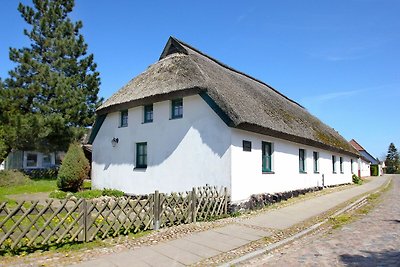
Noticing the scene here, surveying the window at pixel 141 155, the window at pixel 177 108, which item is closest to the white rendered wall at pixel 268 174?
the window at pixel 177 108

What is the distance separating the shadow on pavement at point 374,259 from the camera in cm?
612

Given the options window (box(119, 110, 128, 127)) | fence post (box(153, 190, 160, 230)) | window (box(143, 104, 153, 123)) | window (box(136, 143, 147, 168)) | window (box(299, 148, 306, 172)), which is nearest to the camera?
fence post (box(153, 190, 160, 230))

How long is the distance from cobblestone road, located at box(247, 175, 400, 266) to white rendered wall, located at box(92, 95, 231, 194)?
175 inches

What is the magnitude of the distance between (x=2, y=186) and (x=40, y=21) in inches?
565

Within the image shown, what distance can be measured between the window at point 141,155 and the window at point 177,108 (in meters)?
2.42

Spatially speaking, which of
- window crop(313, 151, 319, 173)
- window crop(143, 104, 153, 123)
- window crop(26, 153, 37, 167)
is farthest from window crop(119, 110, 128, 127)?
window crop(26, 153, 37, 167)

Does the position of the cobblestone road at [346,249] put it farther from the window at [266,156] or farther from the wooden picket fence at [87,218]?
the window at [266,156]

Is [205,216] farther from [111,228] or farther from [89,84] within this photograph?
[89,84]

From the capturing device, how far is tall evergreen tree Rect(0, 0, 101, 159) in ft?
79.6

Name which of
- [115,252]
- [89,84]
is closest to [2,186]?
[89,84]

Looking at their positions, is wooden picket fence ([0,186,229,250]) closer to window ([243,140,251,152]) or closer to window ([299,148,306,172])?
window ([243,140,251,152])

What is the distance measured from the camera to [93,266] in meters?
5.77

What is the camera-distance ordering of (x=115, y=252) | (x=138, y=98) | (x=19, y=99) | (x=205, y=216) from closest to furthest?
(x=115, y=252), (x=205, y=216), (x=138, y=98), (x=19, y=99)

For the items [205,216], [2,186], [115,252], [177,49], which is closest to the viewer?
[115,252]
